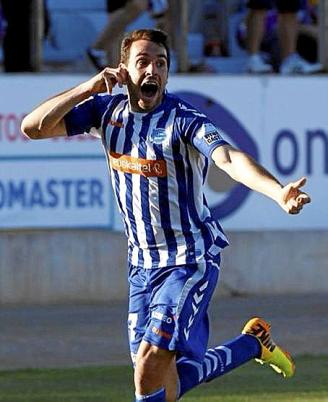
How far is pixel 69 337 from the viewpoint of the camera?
10562mm

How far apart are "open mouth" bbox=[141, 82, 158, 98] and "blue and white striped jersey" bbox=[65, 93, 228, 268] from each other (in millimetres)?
111

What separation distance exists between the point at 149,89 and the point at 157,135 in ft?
0.71

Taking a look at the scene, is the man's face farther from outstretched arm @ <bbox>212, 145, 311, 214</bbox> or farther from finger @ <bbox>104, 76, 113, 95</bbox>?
outstretched arm @ <bbox>212, 145, 311, 214</bbox>

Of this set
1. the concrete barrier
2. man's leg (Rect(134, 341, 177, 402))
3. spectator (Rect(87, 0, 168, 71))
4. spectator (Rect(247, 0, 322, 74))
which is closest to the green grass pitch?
man's leg (Rect(134, 341, 177, 402))

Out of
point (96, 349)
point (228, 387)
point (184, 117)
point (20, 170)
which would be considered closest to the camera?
→ point (184, 117)

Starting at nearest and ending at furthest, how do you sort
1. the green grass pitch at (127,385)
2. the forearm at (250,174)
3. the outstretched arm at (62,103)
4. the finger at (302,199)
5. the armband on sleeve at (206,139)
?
the finger at (302,199)
the forearm at (250,174)
the armband on sleeve at (206,139)
the outstretched arm at (62,103)
the green grass pitch at (127,385)

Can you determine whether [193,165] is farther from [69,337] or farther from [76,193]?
[76,193]

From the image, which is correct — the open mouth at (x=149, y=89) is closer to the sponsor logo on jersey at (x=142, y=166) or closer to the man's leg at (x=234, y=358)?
the sponsor logo on jersey at (x=142, y=166)

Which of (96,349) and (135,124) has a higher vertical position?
(135,124)

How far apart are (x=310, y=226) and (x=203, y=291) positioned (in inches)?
231

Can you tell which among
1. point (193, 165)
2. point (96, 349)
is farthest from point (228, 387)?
point (193, 165)

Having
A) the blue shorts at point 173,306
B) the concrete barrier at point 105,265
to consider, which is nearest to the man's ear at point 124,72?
the blue shorts at point 173,306

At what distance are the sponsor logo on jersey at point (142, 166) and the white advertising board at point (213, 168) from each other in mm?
5166

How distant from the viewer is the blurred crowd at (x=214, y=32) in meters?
12.3
